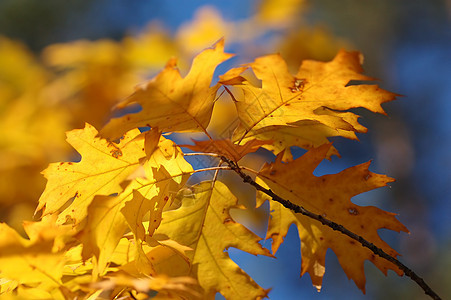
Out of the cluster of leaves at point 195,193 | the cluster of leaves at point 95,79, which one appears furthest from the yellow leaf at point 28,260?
the cluster of leaves at point 95,79

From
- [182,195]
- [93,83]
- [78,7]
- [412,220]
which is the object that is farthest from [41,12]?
[182,195]

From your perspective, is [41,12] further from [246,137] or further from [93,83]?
[246,137]

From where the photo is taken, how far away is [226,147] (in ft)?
2.16

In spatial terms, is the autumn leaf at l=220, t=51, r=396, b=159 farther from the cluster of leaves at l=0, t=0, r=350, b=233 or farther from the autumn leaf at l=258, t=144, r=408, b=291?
the cluster of leaves at l=0, t=0, r=350, b=233

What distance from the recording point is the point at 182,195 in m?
0.76

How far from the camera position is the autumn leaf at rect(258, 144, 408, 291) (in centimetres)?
70

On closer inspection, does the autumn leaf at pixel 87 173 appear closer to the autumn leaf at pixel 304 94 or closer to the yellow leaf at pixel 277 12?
the autumn leaf at pixel 304 94

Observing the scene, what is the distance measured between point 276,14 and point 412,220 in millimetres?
2779

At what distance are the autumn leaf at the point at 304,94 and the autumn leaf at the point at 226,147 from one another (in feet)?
0.16

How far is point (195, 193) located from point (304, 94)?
0.79ft

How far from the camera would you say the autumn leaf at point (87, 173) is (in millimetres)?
706

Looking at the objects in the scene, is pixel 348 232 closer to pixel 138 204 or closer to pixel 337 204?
pixel 337 204

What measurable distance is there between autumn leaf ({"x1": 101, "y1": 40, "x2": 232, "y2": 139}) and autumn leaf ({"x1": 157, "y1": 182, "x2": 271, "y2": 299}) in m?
0.15

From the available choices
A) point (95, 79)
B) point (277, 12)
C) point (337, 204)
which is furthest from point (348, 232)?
point (95, 79)
